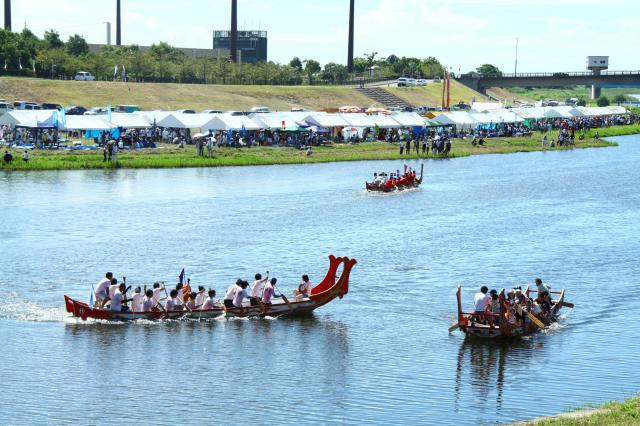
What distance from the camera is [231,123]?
85438 mm

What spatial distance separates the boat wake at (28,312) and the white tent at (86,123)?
42.7m

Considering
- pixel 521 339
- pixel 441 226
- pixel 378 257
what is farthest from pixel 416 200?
pixel 521 339

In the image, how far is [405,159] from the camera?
90.1 meters

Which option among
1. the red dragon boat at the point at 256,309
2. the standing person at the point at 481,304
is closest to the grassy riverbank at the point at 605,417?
the standing person at the point at 481,304

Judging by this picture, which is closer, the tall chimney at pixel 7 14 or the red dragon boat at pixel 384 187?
the red dragon boat at pixel 384 187

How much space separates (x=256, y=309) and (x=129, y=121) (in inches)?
2040

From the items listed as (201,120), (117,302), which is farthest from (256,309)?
(201,120)

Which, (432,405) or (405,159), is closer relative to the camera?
(432,405)

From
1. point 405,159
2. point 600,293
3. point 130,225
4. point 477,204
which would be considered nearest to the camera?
point 600,293

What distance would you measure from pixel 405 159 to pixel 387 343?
196 ft

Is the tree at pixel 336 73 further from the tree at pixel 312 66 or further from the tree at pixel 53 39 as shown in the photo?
the tree at pixel 53 39

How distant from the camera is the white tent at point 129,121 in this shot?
80988 mm

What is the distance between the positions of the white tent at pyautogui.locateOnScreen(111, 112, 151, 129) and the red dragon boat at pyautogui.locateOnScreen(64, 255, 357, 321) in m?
48.8

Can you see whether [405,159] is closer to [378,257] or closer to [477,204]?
[477,204]
